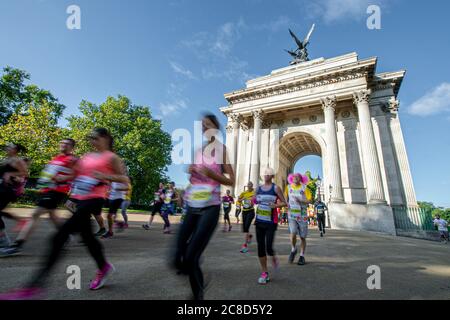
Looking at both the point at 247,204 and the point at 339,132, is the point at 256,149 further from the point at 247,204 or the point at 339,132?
the point at 247,204

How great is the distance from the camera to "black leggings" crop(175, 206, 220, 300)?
2.15 metres

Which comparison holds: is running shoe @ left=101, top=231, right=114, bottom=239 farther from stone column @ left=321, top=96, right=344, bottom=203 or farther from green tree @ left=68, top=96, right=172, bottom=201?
green tree @ left=68, top=96, right=172, bottom=201

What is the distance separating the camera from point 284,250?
6.44 metres

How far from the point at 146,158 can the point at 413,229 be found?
28635 mm

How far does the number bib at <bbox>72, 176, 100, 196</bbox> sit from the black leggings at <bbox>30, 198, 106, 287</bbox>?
13 centimetres

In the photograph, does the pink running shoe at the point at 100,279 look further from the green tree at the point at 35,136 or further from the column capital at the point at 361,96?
Answer: the green tree at the point at 35,136

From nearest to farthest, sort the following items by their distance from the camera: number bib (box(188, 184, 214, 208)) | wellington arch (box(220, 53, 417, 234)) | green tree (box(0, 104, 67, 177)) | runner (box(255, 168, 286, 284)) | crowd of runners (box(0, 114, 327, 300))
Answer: crowd of runners (box(0, 114, 327, 300)) < number bib (box(188, 184, 214, 208)) < runner (box(255, 168, 286, 284)) < wellington arch (box(220, 53, 417, 234)) < green tree (box(0, 104, 67, 177))

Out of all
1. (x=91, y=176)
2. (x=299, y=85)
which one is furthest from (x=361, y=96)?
(x=91, y=176)

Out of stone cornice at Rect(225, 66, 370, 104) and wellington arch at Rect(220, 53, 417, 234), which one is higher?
stone cornice at Rect(225, 66, 370, 104)

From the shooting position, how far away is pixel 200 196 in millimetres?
2502

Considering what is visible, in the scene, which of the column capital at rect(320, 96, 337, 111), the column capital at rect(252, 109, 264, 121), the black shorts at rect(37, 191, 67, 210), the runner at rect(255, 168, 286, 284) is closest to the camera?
the runner at rect(255, 168, 286, 284)

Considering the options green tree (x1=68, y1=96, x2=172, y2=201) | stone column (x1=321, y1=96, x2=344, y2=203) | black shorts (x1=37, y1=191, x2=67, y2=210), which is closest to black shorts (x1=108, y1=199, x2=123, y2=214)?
black shorts (x1=37, y1=191, x2=67, y2=210)
